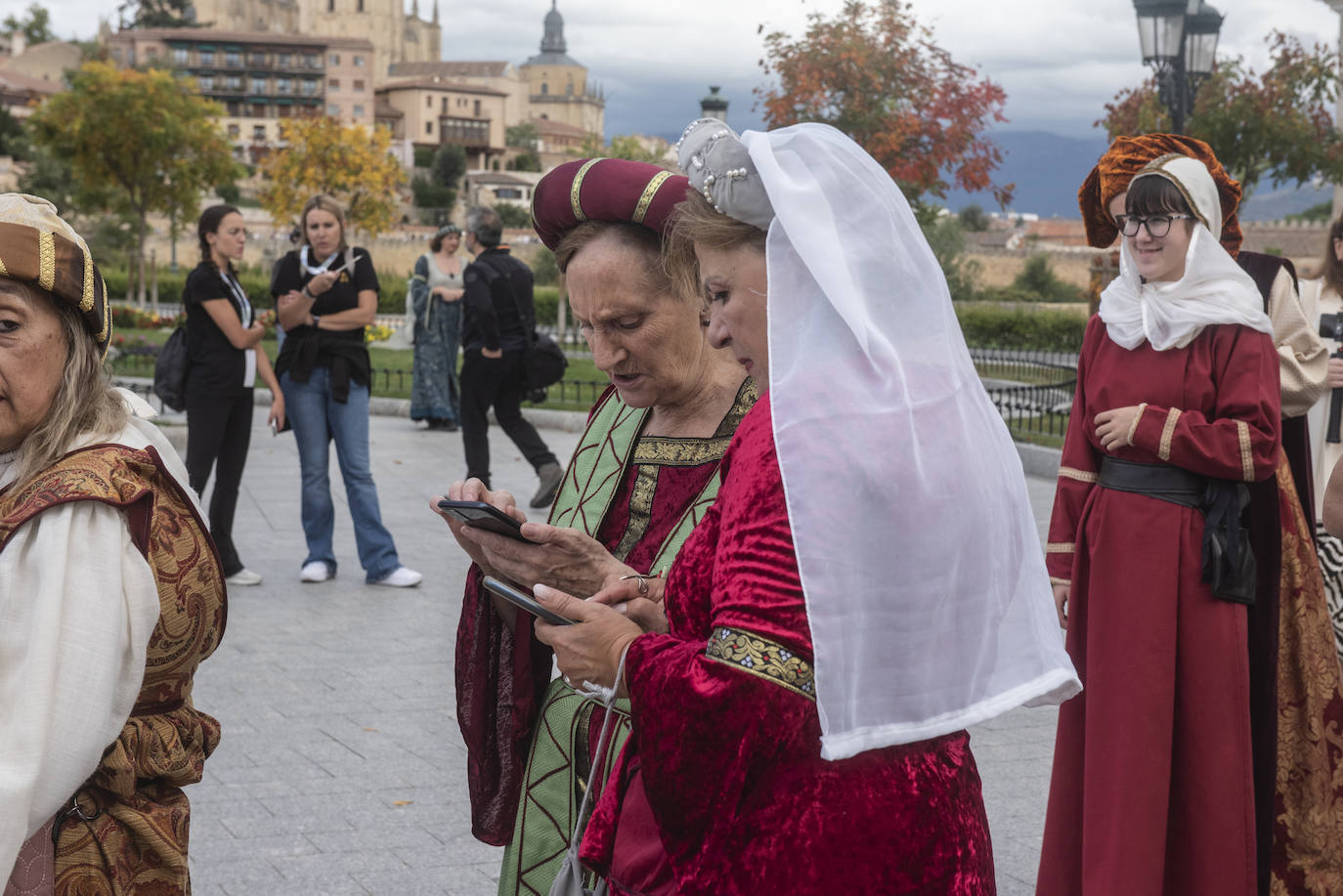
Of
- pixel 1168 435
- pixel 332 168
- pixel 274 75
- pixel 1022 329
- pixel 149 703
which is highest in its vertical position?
pixel 274 75

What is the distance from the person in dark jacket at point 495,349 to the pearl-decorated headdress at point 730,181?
779 centimetres

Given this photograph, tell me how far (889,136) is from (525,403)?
5.98 meters

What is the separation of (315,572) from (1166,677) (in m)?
5.33

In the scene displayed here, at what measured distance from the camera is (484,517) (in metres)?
2.21

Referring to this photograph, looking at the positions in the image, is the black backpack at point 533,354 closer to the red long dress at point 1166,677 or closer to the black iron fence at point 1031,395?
the black iron fence at point 1031,395

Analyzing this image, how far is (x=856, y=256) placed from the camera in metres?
1.75

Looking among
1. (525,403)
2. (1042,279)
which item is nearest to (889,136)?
(525,403)

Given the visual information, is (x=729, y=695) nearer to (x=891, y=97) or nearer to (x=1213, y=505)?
(x=1213, y=505)

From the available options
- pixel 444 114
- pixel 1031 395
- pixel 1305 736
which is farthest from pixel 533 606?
pixel 444 114

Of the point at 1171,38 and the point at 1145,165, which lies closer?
the point at 1145,165

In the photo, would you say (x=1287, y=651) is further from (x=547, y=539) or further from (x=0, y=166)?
(x=0, y=166)

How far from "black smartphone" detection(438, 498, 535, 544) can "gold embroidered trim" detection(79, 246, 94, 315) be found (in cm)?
63

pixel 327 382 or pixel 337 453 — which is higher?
pixel 327 382

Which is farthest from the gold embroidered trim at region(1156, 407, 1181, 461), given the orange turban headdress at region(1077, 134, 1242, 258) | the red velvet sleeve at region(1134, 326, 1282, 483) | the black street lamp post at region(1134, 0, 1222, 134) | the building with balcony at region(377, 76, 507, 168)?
the building with balcony at region(377, 76, 507, 168)
